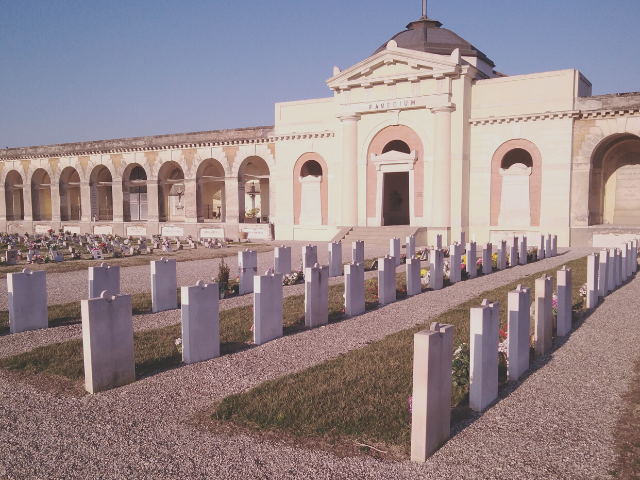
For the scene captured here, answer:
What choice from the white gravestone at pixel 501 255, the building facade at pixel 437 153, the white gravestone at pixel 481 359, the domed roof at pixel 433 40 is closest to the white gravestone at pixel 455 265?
the white gravestone at pixel 501 255

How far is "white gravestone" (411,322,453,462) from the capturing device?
3.74m

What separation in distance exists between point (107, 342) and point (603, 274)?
9.01 m

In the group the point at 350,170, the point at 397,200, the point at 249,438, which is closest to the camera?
the point at 249,438

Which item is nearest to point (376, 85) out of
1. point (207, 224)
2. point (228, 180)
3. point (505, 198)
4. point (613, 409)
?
point (505, 198)

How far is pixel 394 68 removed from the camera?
22375 mm

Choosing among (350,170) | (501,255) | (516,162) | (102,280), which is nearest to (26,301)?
(102,280)

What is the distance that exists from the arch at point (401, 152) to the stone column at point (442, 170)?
2.27 feet

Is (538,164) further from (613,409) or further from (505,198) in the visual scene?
(613,409)

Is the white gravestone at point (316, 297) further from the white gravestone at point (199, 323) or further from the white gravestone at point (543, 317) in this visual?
the white gravestone at point (543, 317)

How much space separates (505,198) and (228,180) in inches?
561

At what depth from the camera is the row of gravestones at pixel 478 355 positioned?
3773 millimetres

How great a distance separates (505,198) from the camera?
21.8 m

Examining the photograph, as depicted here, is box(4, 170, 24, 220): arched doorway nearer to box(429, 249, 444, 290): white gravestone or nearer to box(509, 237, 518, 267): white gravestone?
box(509, 237, 518, 267): white gravestone

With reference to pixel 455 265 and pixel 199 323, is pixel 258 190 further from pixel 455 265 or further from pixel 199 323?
pixel 199 323
